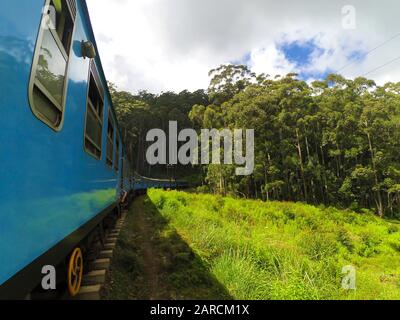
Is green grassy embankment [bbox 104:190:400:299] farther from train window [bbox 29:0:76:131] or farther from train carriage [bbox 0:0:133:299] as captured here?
train window [bbox 29:0:76:131]

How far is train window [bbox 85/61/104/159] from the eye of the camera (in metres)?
3.56

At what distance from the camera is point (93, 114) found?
160 inches

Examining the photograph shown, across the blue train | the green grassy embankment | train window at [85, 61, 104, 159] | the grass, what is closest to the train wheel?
the blue train

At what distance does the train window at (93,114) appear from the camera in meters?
3.56

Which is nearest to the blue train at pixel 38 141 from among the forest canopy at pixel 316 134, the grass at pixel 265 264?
the grass at pixel 265 264

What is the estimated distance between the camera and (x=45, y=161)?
6.12ft

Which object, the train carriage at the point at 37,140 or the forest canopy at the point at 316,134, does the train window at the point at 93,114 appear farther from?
the forest canopy at the point at 316,134

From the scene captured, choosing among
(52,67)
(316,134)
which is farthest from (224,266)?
(316,134)

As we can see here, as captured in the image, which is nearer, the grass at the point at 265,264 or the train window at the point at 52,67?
the train window at the point at 52,67

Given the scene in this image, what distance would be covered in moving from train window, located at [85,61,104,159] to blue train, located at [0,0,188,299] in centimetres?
59
